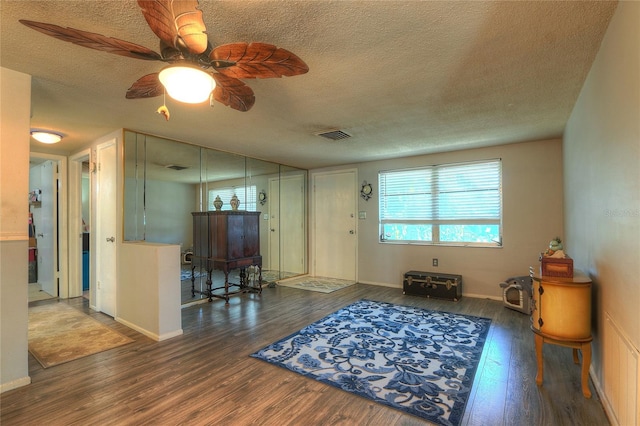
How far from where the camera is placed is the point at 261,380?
89.0 inches

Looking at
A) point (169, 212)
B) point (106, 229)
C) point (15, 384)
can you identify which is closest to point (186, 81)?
point (15, 384)

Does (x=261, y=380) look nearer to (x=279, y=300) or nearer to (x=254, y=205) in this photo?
(x=279, y=300)

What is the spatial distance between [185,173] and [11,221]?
7.42ft

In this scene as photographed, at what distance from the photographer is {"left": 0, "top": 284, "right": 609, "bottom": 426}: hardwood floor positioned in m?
1.84

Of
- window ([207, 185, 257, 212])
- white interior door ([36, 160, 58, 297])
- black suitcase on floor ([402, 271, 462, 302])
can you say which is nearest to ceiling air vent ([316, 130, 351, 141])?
window ([207, 185, 257, 212])

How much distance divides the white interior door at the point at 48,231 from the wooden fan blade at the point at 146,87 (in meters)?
4.15

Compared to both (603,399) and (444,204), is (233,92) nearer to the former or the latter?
(603,399)

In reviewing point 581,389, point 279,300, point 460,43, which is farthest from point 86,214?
point 581,389

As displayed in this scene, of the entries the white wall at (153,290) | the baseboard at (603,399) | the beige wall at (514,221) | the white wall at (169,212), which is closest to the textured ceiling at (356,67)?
the beige wall at (514,221)

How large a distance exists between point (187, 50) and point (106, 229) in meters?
3.38

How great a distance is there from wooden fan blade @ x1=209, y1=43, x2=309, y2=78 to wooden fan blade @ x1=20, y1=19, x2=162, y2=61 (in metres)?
0.34

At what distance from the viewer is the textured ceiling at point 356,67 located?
1.58 meters

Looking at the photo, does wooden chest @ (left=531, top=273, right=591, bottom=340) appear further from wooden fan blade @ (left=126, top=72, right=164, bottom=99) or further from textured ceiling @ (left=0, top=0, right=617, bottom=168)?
wooden fan blade @ (left=126, top=72, right=164, bottom=99)

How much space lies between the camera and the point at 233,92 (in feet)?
6.35
